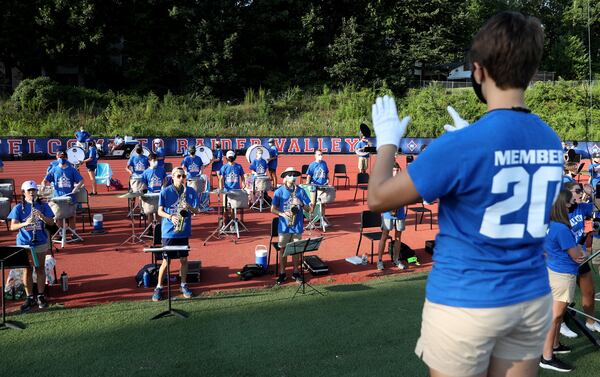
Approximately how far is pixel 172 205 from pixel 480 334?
8457mm

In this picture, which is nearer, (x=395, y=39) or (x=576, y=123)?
(x=576, y=123)

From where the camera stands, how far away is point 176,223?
8992mm

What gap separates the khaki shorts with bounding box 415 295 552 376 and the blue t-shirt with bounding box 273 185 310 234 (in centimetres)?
849

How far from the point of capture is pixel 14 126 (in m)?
34.8

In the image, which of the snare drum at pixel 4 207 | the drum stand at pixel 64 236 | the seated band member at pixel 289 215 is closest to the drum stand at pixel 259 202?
the drum stand at pixel 64 236

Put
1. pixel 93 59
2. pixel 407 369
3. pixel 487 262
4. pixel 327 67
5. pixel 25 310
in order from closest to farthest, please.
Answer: pixel 487 262 < pixel 407 369 < pixel 25 310 < pixel 93 59 < pixel 327 67

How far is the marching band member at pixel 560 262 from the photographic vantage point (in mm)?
5320

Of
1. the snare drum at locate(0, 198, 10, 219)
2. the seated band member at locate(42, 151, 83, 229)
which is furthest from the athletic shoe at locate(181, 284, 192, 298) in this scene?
the snare drum at locate(0, 198, 10, 219)

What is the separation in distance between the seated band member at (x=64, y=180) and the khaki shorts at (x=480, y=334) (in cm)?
1230

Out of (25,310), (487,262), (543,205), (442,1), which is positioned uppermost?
(442,1)

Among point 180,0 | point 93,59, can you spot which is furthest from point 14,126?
point 180,0

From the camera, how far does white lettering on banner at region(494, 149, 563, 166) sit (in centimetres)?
180

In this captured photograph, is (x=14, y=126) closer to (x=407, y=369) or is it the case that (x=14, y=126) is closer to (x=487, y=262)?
(x=407, y=369)

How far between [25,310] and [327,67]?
147ft
